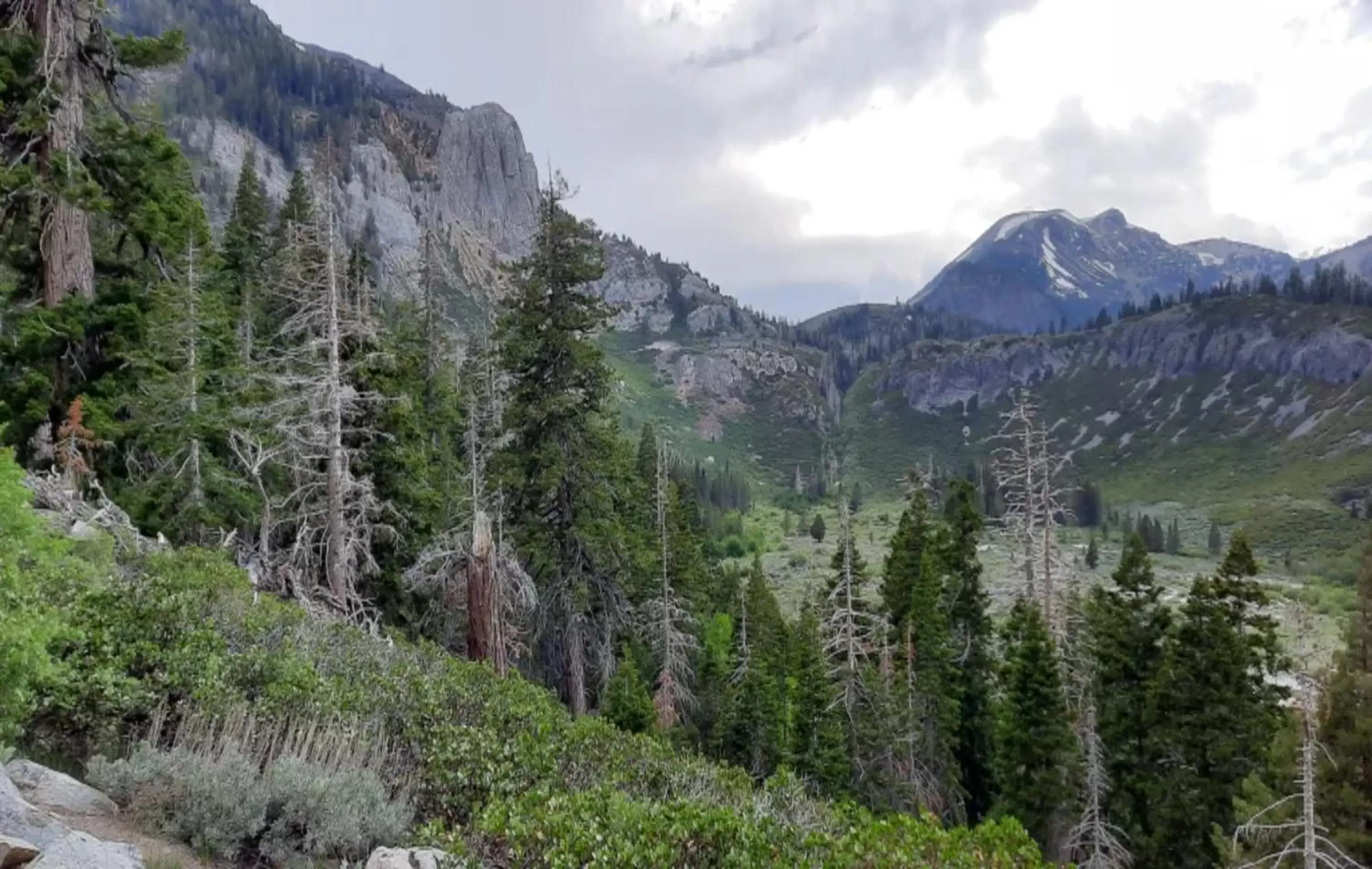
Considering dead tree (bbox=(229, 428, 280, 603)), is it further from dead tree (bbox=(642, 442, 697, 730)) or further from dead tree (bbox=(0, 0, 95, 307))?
dead tree (bbox=(642, 442, 697, 730))

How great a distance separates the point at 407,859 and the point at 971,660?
2883cm

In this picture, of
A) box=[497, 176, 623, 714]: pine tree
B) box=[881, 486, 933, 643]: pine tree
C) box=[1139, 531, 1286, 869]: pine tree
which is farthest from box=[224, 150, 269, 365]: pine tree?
box=[1139, 531, 1286, 869]: pine tree

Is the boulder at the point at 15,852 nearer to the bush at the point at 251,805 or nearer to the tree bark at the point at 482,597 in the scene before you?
the bush at the point at 251,805

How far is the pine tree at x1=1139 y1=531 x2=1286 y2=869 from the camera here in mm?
19656

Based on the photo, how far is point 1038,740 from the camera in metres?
22.4

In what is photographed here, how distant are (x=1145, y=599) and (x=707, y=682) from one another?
16.8 m

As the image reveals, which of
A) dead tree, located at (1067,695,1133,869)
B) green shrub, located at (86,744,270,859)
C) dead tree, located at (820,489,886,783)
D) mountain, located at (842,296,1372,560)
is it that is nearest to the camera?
green shrub, located at (86,744,270,859)

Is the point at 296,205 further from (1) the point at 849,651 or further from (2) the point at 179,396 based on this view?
(1) the point at 849,651

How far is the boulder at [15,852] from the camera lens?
12.0ft

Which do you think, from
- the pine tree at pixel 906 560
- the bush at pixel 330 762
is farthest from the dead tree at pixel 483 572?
the pine tree at pixel 906 560

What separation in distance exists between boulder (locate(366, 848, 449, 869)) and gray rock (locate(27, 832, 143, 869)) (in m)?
1.15

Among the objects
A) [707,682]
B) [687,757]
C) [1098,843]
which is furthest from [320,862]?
[707,682]

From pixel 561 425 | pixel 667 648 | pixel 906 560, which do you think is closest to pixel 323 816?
pixel 561 425

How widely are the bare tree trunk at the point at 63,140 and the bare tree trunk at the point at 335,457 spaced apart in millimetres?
3877
